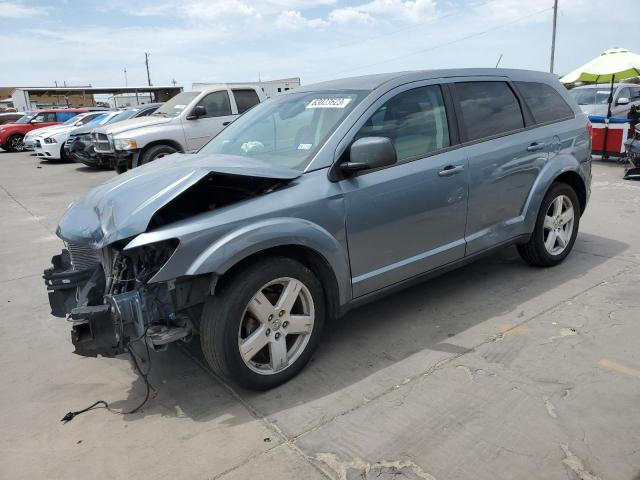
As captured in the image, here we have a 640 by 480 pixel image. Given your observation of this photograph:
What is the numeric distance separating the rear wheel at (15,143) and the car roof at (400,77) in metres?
21.7

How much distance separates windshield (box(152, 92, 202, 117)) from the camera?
10742mm

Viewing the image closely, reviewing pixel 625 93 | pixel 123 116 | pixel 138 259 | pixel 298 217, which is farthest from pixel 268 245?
pixel 625 93

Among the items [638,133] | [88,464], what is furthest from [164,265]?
[638,133]

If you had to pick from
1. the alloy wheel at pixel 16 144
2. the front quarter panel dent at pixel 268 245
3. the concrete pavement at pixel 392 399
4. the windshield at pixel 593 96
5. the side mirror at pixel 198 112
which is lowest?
the concrete pavement at pixel 392 399

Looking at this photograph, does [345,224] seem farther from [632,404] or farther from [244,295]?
[632,404]

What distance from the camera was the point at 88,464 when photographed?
250 cm

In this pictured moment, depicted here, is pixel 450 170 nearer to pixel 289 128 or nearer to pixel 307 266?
pixel 289 128

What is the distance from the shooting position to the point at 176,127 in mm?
10414

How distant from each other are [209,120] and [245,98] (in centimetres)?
98

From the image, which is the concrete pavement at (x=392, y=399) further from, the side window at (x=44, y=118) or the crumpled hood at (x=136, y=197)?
the side window at (x=44, y=118)

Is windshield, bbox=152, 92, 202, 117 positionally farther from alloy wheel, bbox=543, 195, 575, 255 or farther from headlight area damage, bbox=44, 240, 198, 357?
headlight area damage, bbox=44, 240, 198, 357

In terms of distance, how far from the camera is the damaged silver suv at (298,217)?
2.73 metres

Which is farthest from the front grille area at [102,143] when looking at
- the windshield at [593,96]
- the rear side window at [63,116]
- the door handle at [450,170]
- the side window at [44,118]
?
the side window at [44,118]

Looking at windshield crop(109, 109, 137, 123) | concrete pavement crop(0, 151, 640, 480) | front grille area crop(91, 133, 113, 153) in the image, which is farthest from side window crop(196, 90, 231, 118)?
concrete pavement crop(0, 151, 640, 480)
